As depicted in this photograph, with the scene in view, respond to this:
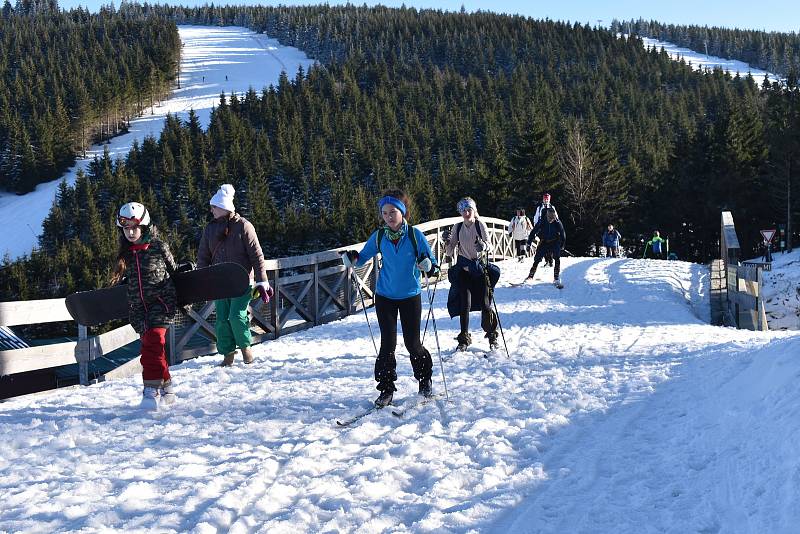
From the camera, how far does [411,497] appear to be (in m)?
3.77

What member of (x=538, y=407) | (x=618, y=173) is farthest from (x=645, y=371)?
(x=618, y=173)

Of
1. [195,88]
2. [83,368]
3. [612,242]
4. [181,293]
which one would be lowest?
[612,242]

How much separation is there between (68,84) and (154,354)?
133 m

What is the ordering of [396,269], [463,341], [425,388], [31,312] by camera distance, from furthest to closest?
[463,341] < [31,312] < [425,388] < [396,269]

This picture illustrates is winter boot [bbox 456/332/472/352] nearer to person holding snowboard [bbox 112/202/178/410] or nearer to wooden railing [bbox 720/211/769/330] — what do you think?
person holding snowboard [bbox 112/202/178/410]

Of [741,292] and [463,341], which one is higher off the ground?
[463,341]

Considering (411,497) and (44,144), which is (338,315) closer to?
(411,497)

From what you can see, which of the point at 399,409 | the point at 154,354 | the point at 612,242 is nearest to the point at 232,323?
the point at 154,354

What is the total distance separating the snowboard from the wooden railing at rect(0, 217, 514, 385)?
0.64 metres

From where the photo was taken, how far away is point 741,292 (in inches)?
528

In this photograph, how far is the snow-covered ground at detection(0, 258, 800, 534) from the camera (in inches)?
135

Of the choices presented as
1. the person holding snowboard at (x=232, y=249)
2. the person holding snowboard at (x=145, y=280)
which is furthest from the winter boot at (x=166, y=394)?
the person holding snowboard at (x=232, y=249)

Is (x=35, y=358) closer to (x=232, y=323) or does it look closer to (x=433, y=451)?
(x=232, y=323)

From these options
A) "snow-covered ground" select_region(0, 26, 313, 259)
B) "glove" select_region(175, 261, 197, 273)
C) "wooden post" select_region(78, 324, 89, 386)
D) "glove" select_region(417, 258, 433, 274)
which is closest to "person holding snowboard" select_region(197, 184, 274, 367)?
"glove" select_region(175, 261, 197, 273)
